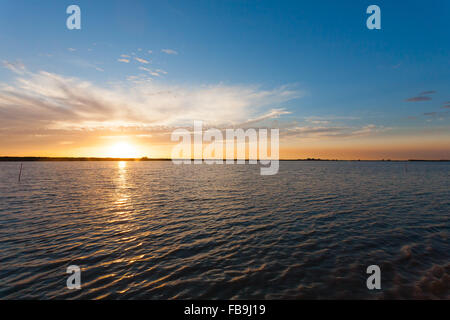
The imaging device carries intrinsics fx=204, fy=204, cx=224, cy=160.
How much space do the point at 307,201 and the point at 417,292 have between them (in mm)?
19721

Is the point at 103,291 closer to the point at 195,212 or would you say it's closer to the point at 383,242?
the point at 195,212

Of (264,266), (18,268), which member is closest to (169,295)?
(264,266)

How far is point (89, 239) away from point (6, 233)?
7183mm

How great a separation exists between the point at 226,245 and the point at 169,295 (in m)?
5.81

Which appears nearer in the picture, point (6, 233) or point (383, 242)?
point (383, 242)

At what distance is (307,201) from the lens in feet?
92.6

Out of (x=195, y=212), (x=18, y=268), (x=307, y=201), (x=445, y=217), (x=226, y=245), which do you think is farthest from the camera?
(x=307, y=201)

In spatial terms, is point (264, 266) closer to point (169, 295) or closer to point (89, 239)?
point (169, 295)

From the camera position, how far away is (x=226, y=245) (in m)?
13.9
